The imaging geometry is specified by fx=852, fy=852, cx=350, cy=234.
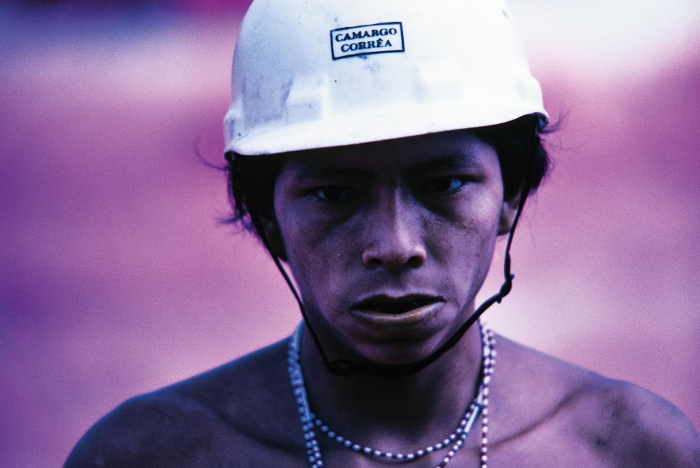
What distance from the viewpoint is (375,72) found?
189 centimetres

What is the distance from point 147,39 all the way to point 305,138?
3.17 meters

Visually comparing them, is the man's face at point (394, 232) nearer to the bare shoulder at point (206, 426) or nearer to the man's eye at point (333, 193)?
the man's eye at point (333, 193)

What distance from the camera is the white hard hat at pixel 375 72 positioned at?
187 cm

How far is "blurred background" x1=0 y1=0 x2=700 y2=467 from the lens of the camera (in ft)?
14.0

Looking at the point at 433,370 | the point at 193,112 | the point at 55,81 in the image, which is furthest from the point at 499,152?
the point at 55,81

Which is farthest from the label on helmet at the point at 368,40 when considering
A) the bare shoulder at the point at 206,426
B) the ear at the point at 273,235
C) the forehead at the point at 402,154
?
the bare shoulder at the point at 206,426

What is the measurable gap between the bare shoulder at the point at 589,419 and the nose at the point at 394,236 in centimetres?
72

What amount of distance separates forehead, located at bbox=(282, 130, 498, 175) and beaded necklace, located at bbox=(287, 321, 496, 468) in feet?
2.17

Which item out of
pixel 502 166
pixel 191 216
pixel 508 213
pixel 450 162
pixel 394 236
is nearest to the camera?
pixel 394 236

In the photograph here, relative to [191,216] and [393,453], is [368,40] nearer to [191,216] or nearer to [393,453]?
[393,453]

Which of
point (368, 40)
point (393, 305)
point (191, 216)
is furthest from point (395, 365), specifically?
point (191, 216)

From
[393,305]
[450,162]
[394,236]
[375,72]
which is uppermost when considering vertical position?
[375,72]

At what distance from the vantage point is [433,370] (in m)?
2.21

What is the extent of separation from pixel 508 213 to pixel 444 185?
1.29 ft
